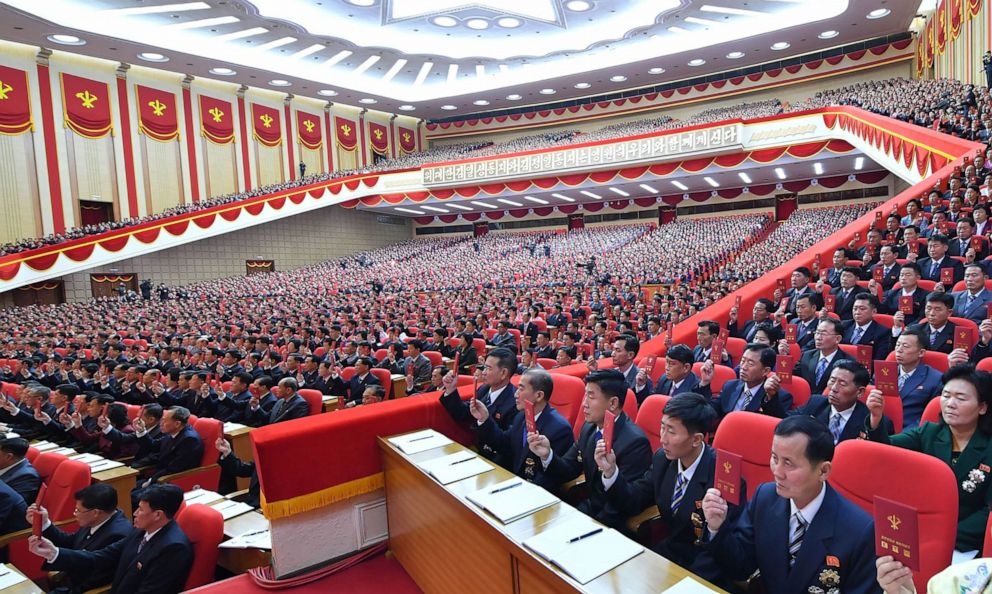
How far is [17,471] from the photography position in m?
2.87

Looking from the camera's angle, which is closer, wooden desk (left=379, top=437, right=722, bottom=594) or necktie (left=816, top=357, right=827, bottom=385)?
wooden desk (left=379, top=437, right=722, bottom=594)

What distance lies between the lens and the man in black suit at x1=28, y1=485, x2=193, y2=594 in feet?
6.79

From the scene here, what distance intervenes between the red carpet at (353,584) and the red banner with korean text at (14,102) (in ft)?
54.6

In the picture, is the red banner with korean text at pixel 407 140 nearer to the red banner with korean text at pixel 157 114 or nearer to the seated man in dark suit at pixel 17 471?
the red banner with korean text at pixel 157 114

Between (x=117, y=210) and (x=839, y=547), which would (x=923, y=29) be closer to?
(x=839, y=547)

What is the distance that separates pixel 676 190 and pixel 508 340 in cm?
1424

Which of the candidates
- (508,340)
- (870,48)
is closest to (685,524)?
(508,340)

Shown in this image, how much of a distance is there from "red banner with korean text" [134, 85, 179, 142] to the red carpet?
60.0ft

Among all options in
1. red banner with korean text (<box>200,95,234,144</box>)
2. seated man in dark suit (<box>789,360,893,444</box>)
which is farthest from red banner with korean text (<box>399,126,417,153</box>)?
seated man in dark suit (<box>789,360,893,444</box>)

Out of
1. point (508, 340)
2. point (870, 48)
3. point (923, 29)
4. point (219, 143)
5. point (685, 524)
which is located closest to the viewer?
point (685, 524)

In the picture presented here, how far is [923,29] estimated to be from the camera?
50.9 feet

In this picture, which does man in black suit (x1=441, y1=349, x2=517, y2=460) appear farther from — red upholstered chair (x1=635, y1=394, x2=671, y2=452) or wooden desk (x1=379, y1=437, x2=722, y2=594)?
red upholstered chair (x1=635, y1=394, x2=671, y2=452)

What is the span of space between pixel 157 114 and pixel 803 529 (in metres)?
19.8

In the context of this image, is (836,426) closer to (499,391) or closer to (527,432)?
(527,432)
